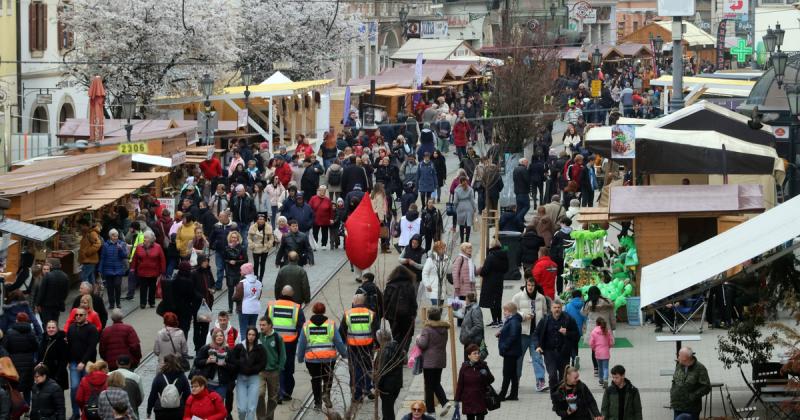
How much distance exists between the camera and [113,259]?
24219mm

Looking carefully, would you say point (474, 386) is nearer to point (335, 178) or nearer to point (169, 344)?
point (169, 344)

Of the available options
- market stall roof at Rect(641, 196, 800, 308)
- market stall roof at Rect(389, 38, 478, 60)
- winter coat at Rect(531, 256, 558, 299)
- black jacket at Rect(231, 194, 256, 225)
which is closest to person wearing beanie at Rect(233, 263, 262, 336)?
winter coat at Rect(531, 256, 558, 299)

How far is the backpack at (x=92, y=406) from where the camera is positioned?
16297 mm

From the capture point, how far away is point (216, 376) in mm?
17250

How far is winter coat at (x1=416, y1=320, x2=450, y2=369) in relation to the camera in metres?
18.1

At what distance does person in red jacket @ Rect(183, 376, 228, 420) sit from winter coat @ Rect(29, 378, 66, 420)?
163 cm

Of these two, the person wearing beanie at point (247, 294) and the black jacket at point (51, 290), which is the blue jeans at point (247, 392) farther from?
the black jacket at point (51, 290)

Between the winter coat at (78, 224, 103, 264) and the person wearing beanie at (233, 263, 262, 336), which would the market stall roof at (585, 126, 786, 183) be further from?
the winter coat at (78, 224, 103, 264)

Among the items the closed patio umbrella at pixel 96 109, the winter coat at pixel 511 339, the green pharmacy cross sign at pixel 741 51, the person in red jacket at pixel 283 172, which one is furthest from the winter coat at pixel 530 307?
the green pharmacy cross sign at pixel 741 51

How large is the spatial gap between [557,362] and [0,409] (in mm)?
6056

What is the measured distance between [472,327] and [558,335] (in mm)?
960

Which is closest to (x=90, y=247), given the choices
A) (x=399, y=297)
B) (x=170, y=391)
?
(x=399, y=297)

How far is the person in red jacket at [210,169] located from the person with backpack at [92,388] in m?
18.7

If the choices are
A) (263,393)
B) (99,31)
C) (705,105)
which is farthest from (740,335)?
(99,31)
